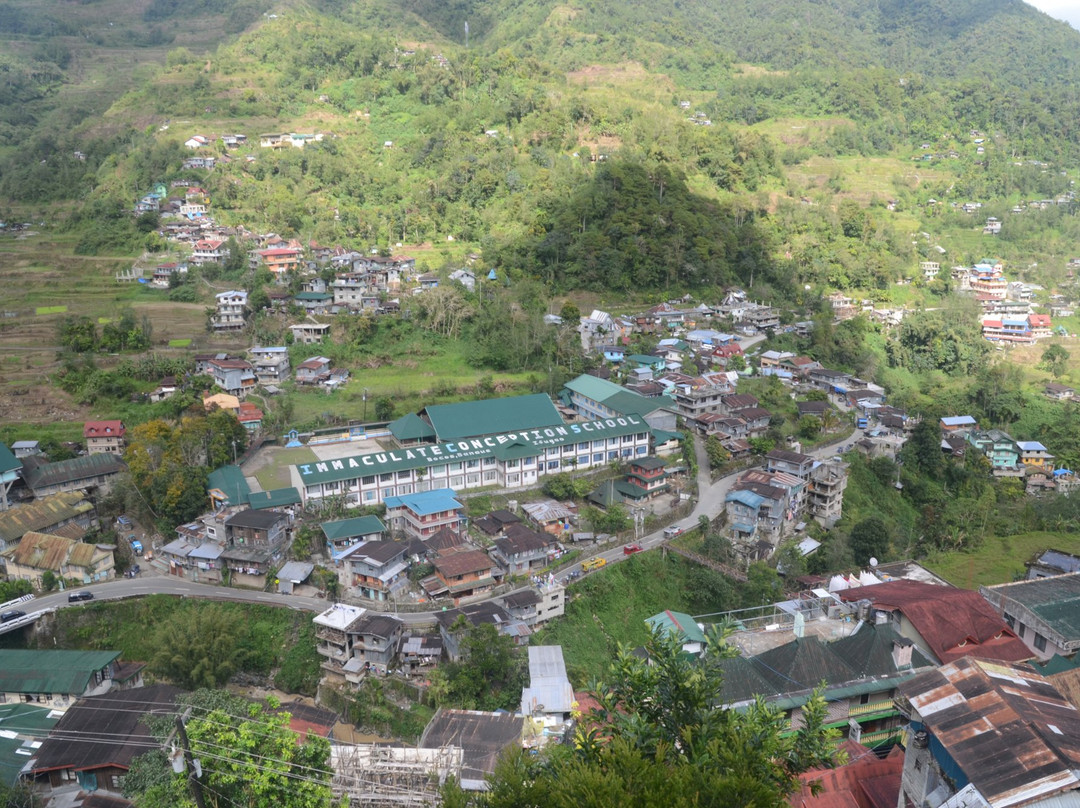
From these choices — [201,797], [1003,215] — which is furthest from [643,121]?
[201,797]

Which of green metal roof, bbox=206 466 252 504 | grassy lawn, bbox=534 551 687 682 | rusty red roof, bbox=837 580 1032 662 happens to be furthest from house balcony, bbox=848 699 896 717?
green metal roof, bbox=206 466 252 504

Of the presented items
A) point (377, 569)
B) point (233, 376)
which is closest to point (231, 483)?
point (377, 569)

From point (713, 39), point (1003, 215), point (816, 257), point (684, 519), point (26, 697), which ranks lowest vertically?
point (26, 697)

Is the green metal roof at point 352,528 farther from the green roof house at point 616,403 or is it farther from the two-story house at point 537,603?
the green roof house at point 616,403

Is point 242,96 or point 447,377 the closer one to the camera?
point 447,377

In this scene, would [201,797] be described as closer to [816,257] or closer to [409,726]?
[409,726]

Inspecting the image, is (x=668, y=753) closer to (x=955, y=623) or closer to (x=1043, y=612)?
(x=955, y=623)
